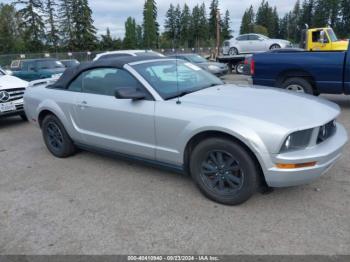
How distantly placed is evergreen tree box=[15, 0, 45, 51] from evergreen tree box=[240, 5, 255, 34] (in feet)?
194

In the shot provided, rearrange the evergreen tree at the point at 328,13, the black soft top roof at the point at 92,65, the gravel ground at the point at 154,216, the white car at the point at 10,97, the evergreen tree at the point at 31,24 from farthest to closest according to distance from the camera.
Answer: the evergreen tree at the point at 328,13, the evergreen tree at the point at 31,24, the white car at the point at 10,97, the black soft top roof at the point at 92,65, the gravel ground at the point at 154,216

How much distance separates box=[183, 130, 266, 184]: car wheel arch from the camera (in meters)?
3.14

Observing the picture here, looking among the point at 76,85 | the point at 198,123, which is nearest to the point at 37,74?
the point at 76,85

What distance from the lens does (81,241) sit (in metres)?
2.94

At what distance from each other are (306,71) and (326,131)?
4.75 metres

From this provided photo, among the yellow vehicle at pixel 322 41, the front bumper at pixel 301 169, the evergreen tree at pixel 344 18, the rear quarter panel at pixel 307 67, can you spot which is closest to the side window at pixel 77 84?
the front bumper at pixel 301 169

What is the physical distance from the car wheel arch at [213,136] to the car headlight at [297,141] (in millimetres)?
270

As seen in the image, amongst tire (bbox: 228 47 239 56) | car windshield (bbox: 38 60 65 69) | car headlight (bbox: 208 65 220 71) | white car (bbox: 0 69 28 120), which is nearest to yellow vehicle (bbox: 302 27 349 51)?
car headlight (bbox: 208 65 220 71)

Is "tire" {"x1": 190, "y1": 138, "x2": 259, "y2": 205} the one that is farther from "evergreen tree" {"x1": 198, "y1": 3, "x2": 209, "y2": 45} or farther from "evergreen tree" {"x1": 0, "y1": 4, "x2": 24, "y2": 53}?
"evergreen tree" {"x1": 198, "y1": 3, "x2": 209, "y2": 45}

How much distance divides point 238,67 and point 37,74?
11.2m

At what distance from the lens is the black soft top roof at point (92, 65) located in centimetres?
427

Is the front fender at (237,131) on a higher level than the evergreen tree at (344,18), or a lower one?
lower

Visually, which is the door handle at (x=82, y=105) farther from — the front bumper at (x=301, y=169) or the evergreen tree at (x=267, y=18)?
the evergreen tree at (x=267, y=18)

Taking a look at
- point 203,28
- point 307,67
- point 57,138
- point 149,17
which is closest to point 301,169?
point 57,138
